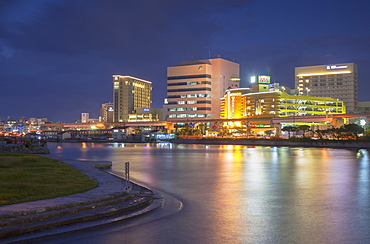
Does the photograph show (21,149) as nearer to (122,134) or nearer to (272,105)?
(122,134)

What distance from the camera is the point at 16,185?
55.0 feet

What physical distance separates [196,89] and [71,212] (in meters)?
178

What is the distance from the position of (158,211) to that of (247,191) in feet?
20.7

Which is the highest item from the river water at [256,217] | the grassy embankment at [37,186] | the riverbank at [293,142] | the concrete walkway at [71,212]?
the grassy embankment at [37,186]

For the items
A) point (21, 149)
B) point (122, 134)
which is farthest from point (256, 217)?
point (122, 134)

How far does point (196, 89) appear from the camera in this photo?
620 ft

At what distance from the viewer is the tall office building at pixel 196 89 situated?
617ft

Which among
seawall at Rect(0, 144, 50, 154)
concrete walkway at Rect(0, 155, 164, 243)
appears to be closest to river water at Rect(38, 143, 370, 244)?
concrete walkway at Rect(0, 155, 164, 243)

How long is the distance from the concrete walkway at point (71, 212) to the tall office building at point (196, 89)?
170 metres

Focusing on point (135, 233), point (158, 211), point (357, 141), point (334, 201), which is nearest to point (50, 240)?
point (135, 233)

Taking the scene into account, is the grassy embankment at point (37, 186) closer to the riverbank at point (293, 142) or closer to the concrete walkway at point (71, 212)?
the concrete walkway at point (71, 212)

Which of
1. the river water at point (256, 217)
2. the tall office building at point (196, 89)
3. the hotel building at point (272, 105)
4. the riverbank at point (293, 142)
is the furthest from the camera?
the tall office building at point (196, 89)

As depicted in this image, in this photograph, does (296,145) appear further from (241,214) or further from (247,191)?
(241,214)

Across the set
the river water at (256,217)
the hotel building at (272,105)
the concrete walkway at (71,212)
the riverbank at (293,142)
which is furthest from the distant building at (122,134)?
the concrete walkway at (71,212)
